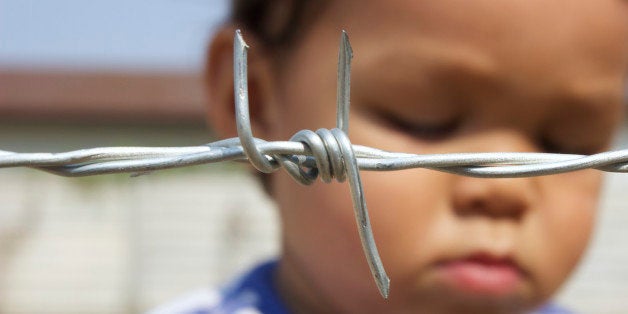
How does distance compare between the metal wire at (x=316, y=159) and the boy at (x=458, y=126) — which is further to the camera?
the boy at (x=458, y=126)

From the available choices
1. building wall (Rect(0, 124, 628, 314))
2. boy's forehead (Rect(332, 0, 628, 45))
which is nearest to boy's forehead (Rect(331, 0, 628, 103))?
boy's forehead (Rect(332, 0, 628, 45))

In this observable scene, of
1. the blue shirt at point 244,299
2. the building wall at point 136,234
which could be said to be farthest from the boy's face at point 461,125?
the building wall at point 136,234

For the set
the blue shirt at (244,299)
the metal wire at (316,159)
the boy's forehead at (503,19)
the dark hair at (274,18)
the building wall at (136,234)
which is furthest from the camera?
the building wall at (136,234)

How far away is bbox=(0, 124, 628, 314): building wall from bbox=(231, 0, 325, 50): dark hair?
2.68m

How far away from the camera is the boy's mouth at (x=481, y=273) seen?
2.76ft

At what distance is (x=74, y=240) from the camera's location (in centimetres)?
376

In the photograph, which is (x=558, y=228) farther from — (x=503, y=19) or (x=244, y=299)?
(x=244, y=299)

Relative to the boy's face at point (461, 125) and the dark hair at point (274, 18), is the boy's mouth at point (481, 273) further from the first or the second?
the dark hair at point (274, 18)

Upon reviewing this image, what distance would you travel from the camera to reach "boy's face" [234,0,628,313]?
801mm

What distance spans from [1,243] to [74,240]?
303 mm

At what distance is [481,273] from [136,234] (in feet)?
10.4

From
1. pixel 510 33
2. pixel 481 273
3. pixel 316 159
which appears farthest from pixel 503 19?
pixel 316 159

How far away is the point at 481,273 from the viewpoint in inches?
33.2

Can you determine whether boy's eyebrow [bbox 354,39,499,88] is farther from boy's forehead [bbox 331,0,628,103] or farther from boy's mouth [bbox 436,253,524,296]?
boy's mouth [bbox 436,253,524,296]
